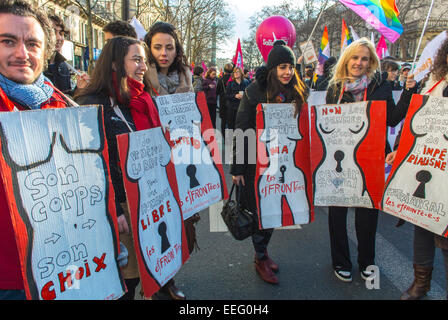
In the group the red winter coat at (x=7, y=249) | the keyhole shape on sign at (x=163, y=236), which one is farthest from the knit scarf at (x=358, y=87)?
the red winter coat at (x=7, y=249)

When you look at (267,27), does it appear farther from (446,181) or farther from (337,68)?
(446,181)

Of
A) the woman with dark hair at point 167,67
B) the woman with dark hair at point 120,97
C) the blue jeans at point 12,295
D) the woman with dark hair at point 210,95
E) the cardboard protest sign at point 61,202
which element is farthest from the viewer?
the woman with dark hair at point 210,95

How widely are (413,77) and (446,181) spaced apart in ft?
3.45

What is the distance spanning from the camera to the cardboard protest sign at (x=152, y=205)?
66.7 inches

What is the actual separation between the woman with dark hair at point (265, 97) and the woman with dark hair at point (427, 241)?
3.19ft

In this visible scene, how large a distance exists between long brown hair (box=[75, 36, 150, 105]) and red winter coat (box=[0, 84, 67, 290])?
614 mm

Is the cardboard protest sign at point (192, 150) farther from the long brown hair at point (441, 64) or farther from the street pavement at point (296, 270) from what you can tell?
the long brown hair at point (441, 64)

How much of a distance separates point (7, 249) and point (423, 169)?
8.19ft

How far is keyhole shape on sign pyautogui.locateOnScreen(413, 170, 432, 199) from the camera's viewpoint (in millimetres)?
2273

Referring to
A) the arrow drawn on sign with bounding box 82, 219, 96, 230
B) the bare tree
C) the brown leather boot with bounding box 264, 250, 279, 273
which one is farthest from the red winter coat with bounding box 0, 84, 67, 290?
the bare tree

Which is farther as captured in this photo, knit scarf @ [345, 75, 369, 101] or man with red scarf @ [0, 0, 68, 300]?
knit scarf @ [345, 75, 369, 101]

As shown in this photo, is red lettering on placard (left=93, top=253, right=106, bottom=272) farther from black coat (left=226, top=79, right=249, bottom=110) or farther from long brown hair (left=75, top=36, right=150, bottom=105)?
black coat (left=226, top=79, right=249, bottom=110)

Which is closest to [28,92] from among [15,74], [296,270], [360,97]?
[15,74]

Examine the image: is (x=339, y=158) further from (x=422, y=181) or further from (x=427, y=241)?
(x=427, y=241)
